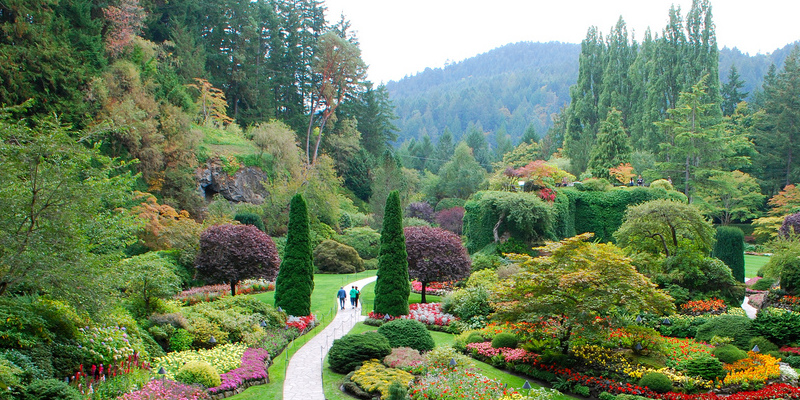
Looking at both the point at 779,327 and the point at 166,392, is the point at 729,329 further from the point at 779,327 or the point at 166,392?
the point at 166,392

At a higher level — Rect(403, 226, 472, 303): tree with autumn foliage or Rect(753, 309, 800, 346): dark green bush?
Rect(403, 226, 472, 303): tree with autumn foliage

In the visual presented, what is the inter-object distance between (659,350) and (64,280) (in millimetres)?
14130

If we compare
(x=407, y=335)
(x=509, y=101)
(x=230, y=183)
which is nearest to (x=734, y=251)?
(x=407, y=335)

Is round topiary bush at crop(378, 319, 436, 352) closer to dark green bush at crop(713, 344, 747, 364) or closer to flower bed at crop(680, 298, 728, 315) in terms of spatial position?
dark green bush at crop(713, 344, 747, 364)

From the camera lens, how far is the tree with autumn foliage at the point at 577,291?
40.8 feet

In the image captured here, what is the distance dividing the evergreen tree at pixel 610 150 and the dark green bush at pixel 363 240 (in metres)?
17.8

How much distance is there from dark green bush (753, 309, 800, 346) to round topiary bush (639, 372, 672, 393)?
548cm

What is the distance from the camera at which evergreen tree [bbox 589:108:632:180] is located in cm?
3925

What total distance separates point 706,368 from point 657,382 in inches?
69.4

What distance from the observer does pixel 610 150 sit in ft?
129

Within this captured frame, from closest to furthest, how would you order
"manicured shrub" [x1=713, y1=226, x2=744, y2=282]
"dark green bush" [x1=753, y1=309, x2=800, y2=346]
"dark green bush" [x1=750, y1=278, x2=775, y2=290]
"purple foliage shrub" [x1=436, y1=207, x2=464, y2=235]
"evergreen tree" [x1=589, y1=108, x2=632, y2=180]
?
1. "dark green bush" [x1=753, y1=309, x2=800, y2=346]
2. "manicured shrub" [x1=713, y1=226, x2=744, y2=282]
3. "dark green bush" [x1=750, y1=278, x2=775, y2=290]
4. "evergreen tree" [x1=589, y1=108, x2=632, y2=180]
5. "purple foliage shrub" [x1=436, y1=207, x2=464, y2=235]

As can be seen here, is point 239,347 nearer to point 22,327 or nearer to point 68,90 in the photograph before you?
point 22,327

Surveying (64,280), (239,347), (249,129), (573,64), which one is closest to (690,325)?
(239,347)

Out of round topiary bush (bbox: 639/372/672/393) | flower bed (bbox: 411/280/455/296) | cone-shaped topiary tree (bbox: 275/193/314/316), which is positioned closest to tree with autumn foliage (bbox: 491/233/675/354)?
round topiary bush (bbox: 639/372/672/393)
